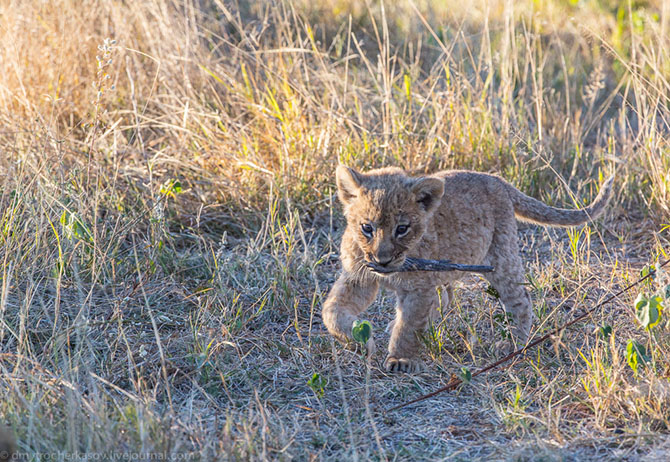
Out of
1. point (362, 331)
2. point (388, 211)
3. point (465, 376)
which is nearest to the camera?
point (362, 331)

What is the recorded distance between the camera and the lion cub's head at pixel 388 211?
4230 mm

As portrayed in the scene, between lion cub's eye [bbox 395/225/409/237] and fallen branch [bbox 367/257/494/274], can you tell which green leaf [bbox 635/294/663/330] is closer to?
fallen branch [bbox 367/257/494/274]

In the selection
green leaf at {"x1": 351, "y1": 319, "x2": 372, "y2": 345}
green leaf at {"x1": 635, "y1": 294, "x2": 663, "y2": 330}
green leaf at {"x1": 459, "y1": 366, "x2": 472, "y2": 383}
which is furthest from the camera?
green leaf at {"x1": 459, "y1": 366, "x2": 472, "y2": 383}

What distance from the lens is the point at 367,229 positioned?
4324 mm

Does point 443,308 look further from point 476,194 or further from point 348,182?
point 348,182

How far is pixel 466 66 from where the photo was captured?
7.99 m

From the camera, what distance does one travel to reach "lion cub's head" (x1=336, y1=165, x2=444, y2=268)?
4.23m

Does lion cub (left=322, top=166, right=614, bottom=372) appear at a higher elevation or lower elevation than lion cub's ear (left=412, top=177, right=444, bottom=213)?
lower

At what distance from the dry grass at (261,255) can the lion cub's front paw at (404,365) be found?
0.25 ft

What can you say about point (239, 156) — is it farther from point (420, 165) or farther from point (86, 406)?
point (86, 406)

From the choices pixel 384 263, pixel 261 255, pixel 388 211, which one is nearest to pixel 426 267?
pixel 384 263

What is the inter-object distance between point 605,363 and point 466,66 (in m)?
4.63

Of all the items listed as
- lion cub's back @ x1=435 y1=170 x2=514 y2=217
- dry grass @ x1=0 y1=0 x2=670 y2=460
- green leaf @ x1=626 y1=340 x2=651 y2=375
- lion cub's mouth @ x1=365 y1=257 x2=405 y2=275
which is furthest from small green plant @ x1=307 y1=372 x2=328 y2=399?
green leaf @ x1=626 y1=340 x2=651 y2=375

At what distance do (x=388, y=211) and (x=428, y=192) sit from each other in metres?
0.28
